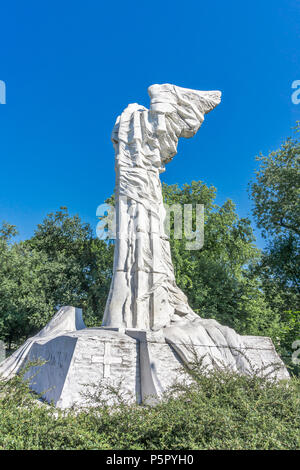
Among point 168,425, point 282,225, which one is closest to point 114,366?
point 168,425

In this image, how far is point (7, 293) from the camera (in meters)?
16.7

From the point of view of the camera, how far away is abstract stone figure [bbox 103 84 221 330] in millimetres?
7699

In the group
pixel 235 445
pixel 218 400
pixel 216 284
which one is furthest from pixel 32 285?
pixel 235 445

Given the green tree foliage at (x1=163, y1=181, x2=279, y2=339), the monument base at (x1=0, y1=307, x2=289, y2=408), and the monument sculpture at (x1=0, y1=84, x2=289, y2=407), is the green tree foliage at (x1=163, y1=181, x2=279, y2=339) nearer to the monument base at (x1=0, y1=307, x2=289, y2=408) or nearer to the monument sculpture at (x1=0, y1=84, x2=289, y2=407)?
the monument sculpture at (x1=0, y1=84, x2=289, y2=407)

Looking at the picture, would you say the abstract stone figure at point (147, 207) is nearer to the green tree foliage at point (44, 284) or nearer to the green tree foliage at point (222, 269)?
the green tree foliage at point (222, 269)

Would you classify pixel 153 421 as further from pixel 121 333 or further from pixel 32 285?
pixel 32 285

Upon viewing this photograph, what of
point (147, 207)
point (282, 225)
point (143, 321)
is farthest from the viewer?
point (282, 225)

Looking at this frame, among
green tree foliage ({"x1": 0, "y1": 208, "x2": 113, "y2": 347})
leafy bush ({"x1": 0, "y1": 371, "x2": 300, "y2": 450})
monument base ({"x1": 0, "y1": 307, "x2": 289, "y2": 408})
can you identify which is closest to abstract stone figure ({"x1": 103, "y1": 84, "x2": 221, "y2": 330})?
monument base ({"x1": 0, "y1": 307, "x2": 289, "y2": 408})

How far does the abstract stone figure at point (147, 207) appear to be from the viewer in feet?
25.3

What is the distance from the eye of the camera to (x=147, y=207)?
28.2 ft

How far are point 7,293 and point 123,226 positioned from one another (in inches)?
421

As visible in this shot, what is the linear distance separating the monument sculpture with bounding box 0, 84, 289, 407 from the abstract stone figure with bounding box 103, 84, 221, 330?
0.08 feet

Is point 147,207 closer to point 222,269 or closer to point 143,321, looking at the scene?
point 143,321

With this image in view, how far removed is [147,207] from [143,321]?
8.97ft
